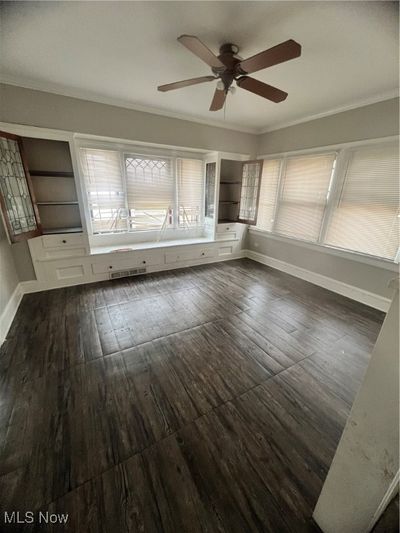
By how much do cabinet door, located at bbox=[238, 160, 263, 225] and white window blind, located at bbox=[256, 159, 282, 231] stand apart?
257 millimetres

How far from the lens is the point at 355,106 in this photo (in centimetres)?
291

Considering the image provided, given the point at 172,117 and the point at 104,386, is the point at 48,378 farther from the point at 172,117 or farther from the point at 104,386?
the point at 172,117

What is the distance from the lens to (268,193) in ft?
14.7

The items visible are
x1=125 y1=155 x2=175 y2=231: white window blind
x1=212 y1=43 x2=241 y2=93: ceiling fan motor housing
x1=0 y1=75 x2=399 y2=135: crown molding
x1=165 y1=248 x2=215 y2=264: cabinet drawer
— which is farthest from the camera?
x1=165 y1=248 x2=215 y2=264: cabinet drawer

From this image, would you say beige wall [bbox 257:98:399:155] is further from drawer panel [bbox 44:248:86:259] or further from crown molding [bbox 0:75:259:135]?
drawer panel [bbox 44:248:86:259]

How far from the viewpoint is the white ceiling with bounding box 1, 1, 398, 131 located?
1475 millimetres

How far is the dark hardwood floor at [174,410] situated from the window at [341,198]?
3.77 feet

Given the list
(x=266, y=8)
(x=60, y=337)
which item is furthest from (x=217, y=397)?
(x=266, y=8)

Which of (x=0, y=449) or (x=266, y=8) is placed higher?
(x=266, y=8)

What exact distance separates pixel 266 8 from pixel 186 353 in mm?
2774

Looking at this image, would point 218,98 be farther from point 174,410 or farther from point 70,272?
point 70,272

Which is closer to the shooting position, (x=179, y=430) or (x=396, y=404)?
(x=396, y=404)

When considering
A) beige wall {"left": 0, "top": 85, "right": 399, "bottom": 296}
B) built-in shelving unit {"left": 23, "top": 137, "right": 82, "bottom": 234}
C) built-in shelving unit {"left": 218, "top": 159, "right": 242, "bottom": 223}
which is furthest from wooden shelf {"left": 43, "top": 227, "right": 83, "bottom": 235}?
Result: built-in shelving unit {"left": 218, "top": 159, "right": 242, "bottom": 223}

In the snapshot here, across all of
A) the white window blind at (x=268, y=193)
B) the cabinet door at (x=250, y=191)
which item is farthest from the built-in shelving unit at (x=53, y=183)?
the white window blind at (x=268, y=193)
